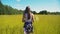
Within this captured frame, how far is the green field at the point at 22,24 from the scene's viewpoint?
10.5 ft

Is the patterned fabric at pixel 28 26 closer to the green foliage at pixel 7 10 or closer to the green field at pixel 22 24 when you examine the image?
the green field at pixel 22 24

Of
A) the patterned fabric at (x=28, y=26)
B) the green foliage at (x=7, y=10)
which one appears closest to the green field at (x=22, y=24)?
the green foliage at (x=7, y=10)

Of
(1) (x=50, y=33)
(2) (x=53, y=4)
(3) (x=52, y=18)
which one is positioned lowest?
(1) (x=50, y=33)

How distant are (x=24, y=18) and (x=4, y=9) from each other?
50cm

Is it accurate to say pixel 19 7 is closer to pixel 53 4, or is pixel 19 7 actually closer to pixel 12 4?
pixel 12 4

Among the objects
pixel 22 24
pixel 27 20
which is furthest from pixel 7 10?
pixel 27 20

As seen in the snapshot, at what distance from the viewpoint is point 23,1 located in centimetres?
320

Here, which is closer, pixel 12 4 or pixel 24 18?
pixel 24 18

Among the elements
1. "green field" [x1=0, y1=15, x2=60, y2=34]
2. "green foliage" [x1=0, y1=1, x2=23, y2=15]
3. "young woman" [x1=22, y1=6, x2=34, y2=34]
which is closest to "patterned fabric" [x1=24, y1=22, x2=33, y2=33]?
"young woman" [x1=22, y1=6, x2=34, y2=34]

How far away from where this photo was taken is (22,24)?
3.16 meters

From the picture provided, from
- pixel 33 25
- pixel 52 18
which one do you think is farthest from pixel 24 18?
pixel 52 18

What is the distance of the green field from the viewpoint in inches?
125

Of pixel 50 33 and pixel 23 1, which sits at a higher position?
pixel 23 1

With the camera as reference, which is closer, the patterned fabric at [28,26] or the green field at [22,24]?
the patterned fabric at [28,26]
